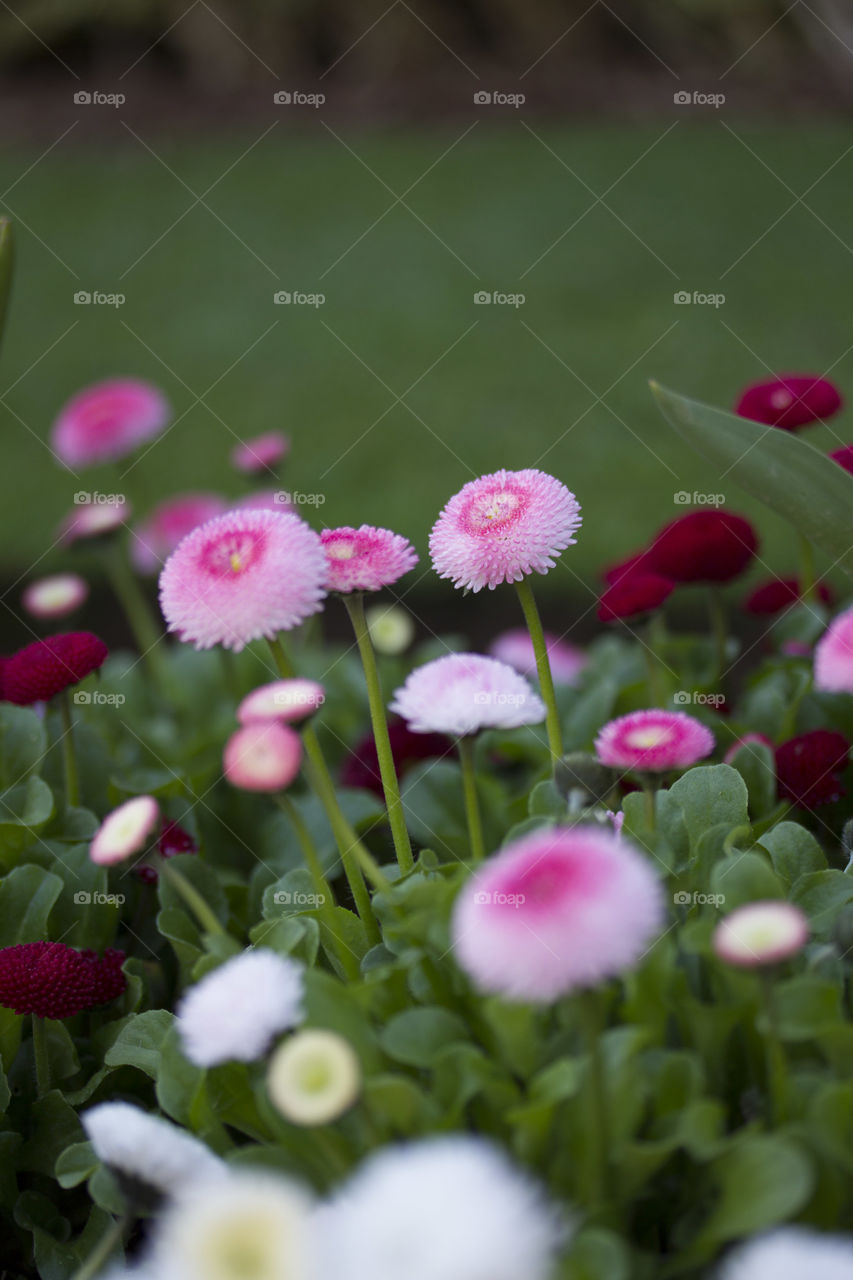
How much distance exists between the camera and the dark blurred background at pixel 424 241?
3.81 m

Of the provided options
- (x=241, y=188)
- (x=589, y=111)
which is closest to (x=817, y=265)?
(x=589, y=111)

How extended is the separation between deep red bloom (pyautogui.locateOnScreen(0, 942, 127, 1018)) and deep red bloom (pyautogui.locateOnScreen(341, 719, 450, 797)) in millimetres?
495

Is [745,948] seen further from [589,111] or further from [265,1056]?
[589,111]

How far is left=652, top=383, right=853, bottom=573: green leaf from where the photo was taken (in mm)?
1060

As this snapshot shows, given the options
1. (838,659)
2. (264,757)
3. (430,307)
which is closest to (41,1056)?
(264,757)

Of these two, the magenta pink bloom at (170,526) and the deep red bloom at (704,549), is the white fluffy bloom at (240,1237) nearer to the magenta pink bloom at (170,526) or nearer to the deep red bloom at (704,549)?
the deep red bloom at (704,549)

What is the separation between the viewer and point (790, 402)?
4.47 ft

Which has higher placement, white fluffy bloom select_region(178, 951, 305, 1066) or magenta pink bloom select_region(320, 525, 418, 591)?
magenta pink bloom select_region(320, 525, 418, 591)

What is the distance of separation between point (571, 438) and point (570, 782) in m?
3.13

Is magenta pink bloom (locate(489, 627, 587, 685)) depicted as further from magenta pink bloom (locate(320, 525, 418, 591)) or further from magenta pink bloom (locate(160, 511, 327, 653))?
magenta pink bloom (locate(160, 511, 327, 653))

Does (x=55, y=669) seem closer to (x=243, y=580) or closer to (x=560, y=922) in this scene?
(x=243, y=580)

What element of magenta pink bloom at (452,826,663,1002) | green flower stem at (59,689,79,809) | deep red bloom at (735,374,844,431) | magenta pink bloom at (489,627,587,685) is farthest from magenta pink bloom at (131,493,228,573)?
magenta pink bloom at (452,826,663,1002)

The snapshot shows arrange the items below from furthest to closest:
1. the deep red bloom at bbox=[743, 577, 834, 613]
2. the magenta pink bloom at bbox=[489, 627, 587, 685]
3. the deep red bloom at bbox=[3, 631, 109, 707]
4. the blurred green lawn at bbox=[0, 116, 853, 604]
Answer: the blurred green lawn at bbox=[0, 116, 853, 604], the magenta pink bloom at bbox=[489, 627, 587, 685], the deep red bloom at bbox=[743, 577, 834, 613], the deep red bloom at bbox=[3, 631, 109, 707]

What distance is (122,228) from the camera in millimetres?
5902
